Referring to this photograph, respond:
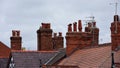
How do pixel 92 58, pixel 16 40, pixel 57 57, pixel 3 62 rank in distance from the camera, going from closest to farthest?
pixel 92 58
pixel 57 57
pixel 3 62
pixel 16 40

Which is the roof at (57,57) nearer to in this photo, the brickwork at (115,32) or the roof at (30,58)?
the roof at (30,58)

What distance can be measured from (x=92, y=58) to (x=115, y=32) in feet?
12.0

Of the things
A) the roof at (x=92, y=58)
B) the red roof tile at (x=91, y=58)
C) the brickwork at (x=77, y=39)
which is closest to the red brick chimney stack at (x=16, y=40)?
the brickwork at (x=77, y=39)

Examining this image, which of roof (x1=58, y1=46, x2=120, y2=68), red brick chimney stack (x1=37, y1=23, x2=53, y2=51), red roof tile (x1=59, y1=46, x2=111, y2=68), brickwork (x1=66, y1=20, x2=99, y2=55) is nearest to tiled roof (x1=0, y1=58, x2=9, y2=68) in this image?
red brick chimney stack (x1=37, y1=23, x2=53, y2=51)

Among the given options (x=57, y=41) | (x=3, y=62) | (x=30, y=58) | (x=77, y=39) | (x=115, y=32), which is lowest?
(x=3, y=62)

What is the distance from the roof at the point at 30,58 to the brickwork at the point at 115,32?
14.6m

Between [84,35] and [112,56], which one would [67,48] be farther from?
[112,56]

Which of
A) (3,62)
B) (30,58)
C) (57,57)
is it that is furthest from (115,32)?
(3,62)

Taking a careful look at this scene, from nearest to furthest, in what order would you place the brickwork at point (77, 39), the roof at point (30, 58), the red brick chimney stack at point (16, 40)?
the brickwork at point (77, 39) → the roof at point (30, 58) → the red brick chimney stack at point (16, 40)

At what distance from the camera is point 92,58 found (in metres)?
34.9

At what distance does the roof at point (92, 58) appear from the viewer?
103 feet

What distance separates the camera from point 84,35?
43.2 m

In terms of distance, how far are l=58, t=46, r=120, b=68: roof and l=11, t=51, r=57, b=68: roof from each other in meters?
5.03

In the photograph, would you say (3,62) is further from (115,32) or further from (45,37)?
(115,32)
